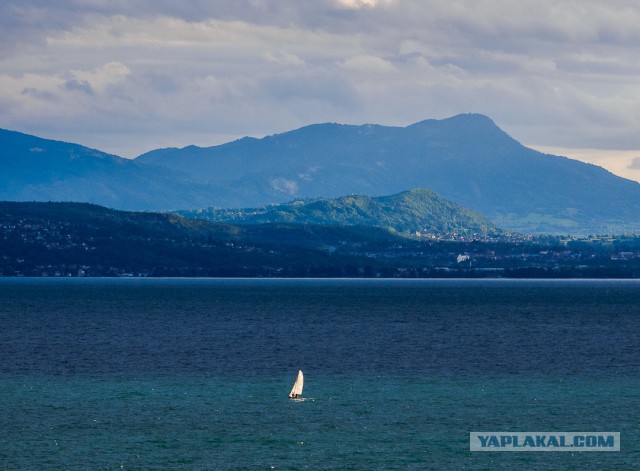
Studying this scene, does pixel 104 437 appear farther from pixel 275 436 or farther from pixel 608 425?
pixel 608 425

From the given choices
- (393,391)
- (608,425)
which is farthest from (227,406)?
(608,425)

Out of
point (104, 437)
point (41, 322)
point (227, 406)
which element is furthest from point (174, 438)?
point (41, 322)

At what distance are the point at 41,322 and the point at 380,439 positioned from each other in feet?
413

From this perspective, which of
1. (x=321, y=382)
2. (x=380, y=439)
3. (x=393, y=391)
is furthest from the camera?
(x=321, y=382)

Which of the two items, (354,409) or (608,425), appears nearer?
(608,425)

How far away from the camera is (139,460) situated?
211 feet

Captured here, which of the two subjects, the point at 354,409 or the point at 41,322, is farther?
the point at 41,322

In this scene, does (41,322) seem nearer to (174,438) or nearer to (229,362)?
(229,362)

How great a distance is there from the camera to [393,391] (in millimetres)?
92812

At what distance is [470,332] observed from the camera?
170m

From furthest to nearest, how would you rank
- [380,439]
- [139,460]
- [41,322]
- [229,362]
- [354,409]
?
[41,322] < [229,362] < [354,409] < [380,439] < [139,460]

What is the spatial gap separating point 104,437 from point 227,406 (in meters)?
14.3

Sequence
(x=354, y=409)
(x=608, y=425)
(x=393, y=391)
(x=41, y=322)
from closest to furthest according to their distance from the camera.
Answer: (x=608, y=425), (x=354, y=409), (x=393, y=391), (x=41, y=322)

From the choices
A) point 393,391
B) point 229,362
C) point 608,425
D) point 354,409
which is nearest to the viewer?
point 608,425
